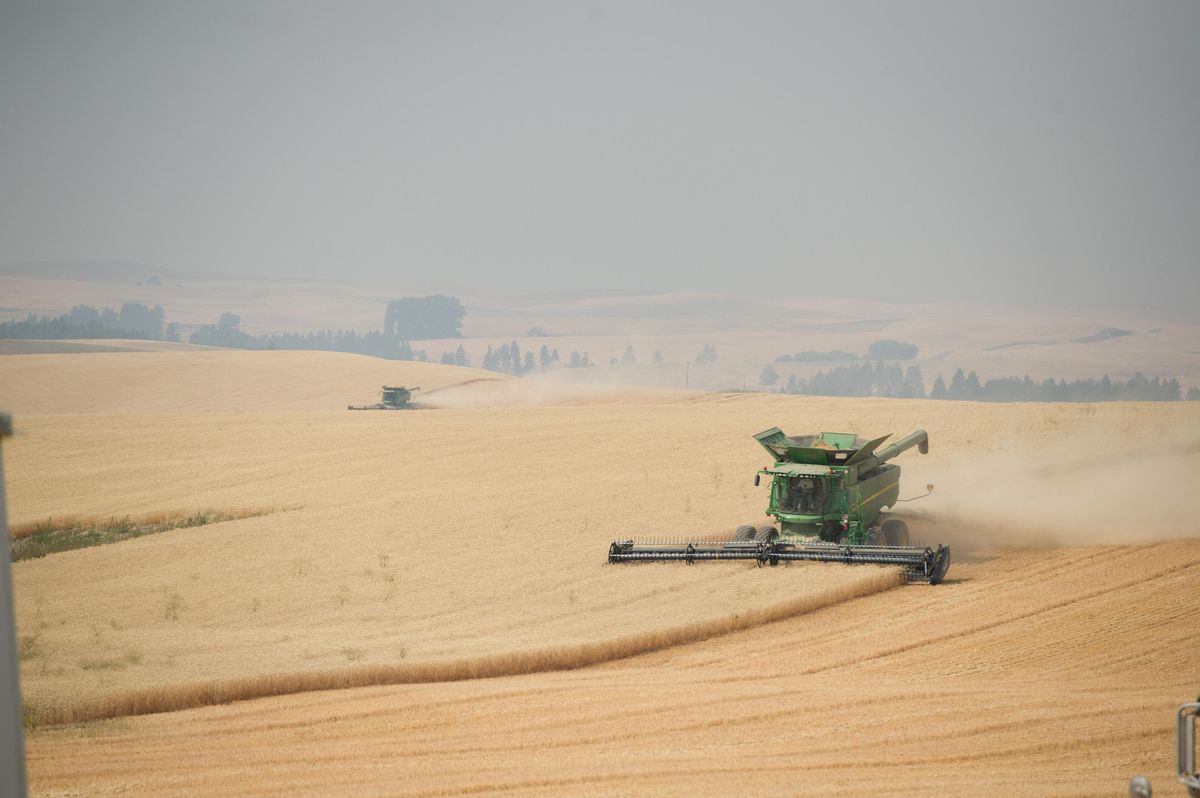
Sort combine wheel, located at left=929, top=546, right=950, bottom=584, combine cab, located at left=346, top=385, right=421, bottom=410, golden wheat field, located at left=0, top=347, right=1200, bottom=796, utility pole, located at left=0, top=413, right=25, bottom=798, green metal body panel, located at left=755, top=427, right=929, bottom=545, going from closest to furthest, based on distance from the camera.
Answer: utility pole, located at left=0, top=413, right=25, bottom=798 < golden wheat field, located at left=0, top=347, right=1200, bottom=796 < combine wheel, located at left=929, top=546, right=950, bottom=584 < green metal body panel, located at left=755, top=427, right=929, bottom=545 < combine cab, located at left=346, top=385, right=421, bottom=410

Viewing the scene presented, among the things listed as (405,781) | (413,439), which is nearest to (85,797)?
(405,781)

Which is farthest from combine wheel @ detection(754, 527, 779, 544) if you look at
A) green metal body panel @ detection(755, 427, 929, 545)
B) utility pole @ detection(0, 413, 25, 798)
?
utility pole @ detection(0, 413, 25, 798)

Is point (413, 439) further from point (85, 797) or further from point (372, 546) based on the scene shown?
point (85, 797)

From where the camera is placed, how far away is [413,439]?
55.9 meters

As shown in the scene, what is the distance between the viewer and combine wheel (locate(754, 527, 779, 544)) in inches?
1047

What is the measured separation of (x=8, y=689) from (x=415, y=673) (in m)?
13.3

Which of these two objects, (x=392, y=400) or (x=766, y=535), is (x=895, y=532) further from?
(x=392, y=400)

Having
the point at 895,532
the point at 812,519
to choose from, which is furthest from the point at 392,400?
the point at 812,519

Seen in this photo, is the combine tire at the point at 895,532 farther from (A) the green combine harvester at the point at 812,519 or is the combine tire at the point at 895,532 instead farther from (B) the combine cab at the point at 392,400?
(B) the combine cab at the point at 392,400

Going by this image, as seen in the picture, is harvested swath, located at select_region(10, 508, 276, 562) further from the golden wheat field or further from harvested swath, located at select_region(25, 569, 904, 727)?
harvested swath, located at select_region(25, 569, 904, 727)

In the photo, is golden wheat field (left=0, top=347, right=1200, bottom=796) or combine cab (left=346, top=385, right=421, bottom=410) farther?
combine cab (left=346, top=385, right=421, bottom=410)

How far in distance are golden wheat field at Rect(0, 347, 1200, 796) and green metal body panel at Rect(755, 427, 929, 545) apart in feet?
4.69

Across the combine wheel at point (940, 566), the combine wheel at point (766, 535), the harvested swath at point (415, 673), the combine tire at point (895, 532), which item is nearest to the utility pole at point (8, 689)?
the harvested swath at point (415, 673)

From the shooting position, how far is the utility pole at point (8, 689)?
5.07 m
